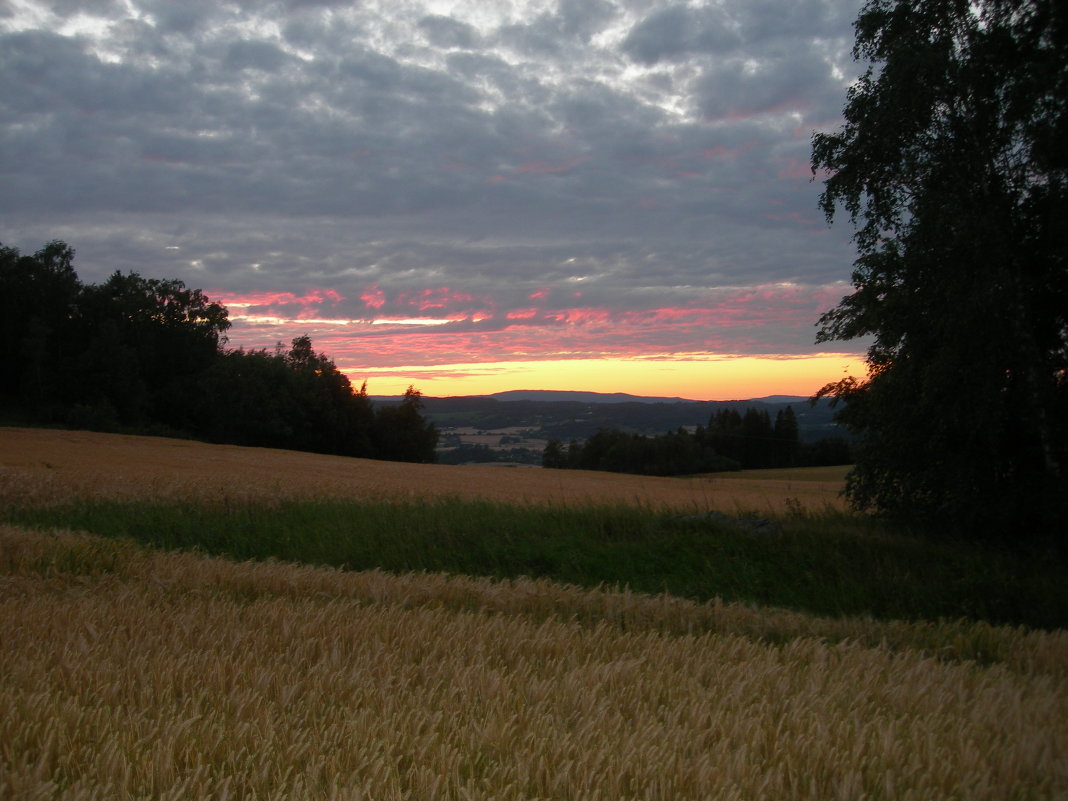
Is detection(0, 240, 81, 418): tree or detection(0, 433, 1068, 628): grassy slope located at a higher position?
detection(0, 240, 81, 418): tree

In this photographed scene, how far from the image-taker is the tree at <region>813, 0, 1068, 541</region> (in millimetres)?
12164

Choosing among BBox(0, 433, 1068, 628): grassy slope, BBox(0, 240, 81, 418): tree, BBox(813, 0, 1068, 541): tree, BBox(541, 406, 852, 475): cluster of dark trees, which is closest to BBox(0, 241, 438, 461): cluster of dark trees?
BBox(0, 240, 81, 418): tree

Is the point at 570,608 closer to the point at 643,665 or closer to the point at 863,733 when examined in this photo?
the point at 643,665

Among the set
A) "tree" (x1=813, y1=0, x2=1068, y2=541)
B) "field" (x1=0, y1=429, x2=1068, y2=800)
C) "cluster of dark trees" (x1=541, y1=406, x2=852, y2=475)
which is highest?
"tree" (x1=813, y1=0, x2=1068, y2=541)

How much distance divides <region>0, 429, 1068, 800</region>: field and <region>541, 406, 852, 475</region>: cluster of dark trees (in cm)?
6868

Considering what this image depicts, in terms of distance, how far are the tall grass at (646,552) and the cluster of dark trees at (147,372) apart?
202 ft

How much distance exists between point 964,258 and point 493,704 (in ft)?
41.6

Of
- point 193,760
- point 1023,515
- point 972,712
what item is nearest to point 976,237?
point 1023,515

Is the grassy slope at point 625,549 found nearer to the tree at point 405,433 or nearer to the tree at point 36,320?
the tree at point 36,320

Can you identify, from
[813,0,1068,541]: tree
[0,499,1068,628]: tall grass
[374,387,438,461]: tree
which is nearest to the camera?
[0,499,1068,628]: tall grass

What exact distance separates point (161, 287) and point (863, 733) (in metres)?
96.0

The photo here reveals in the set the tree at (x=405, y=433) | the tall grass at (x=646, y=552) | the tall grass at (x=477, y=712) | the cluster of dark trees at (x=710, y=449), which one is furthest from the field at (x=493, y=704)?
Result: the tree at (x=405, y=433)

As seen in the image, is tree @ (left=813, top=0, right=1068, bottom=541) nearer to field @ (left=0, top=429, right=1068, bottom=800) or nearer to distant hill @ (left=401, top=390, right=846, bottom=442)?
field @ (left=0, top=429, right=1068, bottom=800)

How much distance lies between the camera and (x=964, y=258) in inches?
491
